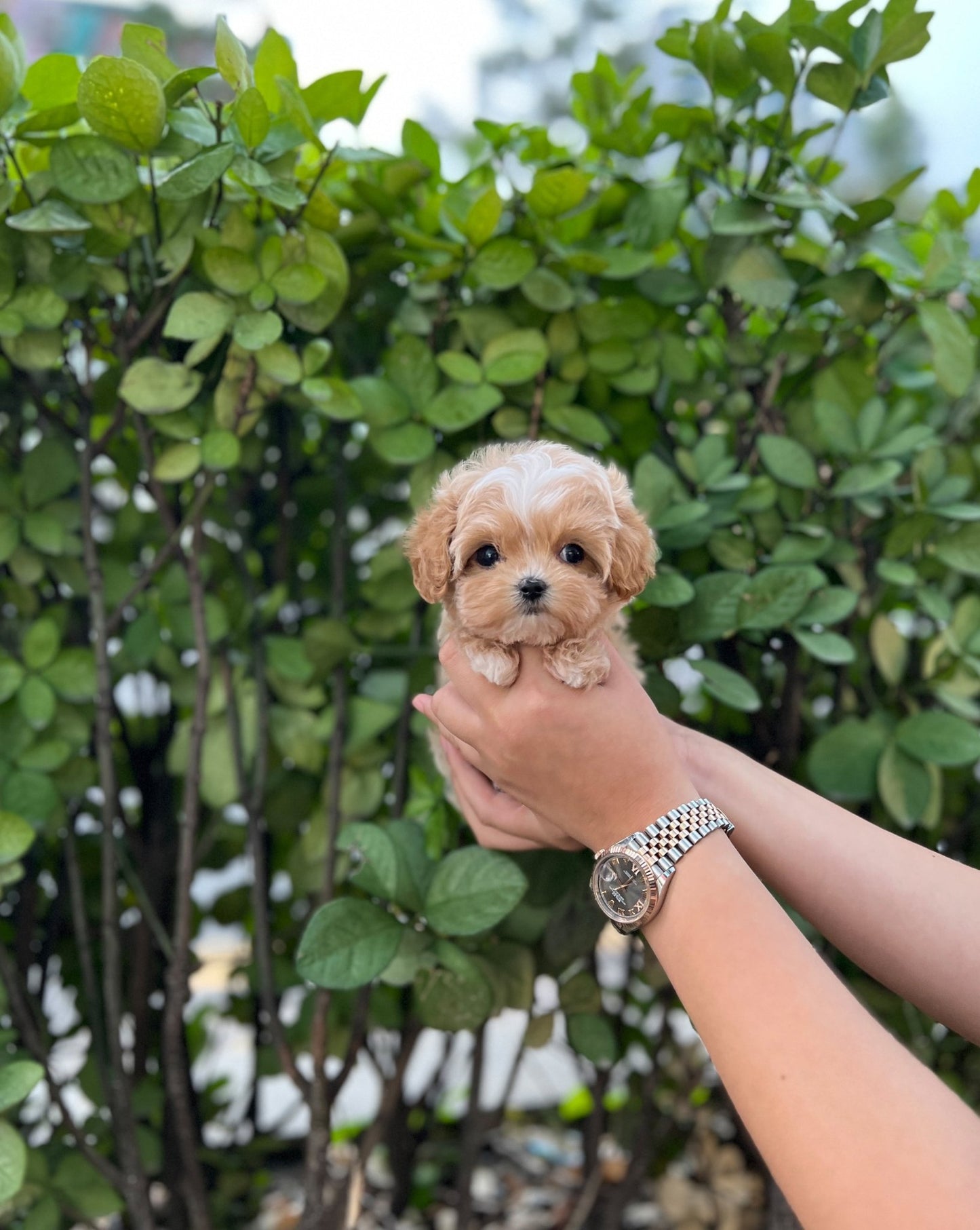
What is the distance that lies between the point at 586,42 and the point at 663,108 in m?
1.19

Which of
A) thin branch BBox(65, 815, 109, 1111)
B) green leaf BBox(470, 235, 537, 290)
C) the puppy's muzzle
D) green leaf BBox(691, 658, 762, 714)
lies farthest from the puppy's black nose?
thin branch BBox(65, 815, 109, 1111)

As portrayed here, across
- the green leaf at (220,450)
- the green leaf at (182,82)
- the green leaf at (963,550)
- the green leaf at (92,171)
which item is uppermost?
the green leaf at (182,82)

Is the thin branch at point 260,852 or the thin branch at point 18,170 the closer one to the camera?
the thin branch at point 18,170

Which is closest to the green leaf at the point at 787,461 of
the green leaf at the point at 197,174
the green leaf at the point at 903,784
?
the green leaf at the point at 903,784

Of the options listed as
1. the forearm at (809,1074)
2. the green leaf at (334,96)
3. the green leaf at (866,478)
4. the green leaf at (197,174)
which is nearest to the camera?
the forearm at (809,1074)

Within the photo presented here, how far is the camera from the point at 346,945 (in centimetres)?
87

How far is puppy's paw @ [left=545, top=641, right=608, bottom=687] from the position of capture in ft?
2.50

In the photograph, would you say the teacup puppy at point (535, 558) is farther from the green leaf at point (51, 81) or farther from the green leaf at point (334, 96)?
the green leaf at point (51, 81)

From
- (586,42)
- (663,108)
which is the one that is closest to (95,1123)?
(663,108)

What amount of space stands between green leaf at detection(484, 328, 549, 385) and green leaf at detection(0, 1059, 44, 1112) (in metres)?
0.82

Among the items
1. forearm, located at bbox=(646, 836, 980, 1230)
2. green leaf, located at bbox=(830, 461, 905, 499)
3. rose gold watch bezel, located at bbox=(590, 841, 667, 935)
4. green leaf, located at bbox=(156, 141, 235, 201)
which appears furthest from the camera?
green leaf, located at bbox=(830, 461, 905, 499)

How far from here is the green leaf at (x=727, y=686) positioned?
3.10 feet

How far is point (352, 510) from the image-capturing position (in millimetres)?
1367

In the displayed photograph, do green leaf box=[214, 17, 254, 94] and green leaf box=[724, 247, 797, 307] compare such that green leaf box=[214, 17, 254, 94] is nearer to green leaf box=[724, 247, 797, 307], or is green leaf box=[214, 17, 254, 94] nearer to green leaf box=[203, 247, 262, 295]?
green leaf box=[203, 247, 262, 295]
